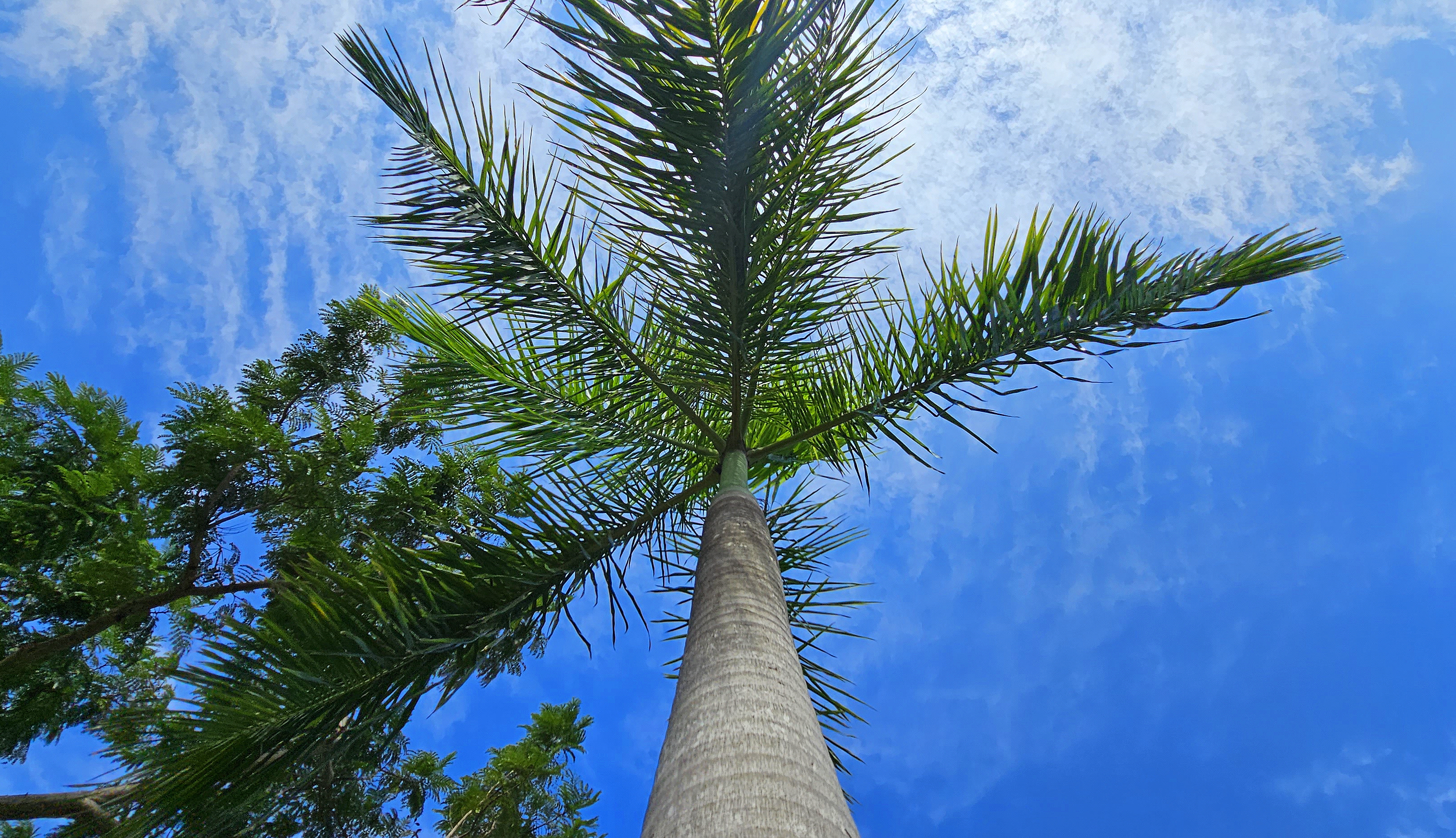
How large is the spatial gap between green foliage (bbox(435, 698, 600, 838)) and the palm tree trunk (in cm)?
389

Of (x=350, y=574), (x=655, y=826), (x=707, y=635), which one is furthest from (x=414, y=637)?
(x=655, y=826)

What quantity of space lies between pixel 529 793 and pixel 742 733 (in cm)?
495

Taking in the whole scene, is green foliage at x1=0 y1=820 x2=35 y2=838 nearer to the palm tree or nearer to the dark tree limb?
the dark tree limb

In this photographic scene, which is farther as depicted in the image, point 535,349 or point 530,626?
point 535,349

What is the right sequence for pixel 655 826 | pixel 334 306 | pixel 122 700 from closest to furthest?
pixel 655 826, pixel 122 700, pixel 334 306

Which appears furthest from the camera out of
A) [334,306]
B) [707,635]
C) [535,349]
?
[334,306]

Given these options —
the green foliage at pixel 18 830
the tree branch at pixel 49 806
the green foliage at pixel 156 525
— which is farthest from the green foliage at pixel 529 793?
the green foliage at pixel 18 830

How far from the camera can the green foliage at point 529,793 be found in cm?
577

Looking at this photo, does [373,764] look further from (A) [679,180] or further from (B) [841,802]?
(A) [679,180]

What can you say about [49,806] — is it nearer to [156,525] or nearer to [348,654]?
[156,525]

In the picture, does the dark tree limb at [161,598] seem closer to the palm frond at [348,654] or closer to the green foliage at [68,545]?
the green foliage at [68,545]

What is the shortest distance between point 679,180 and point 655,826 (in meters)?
2.59

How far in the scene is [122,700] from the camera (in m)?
6.45

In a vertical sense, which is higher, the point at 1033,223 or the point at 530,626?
the point at 1033,223
